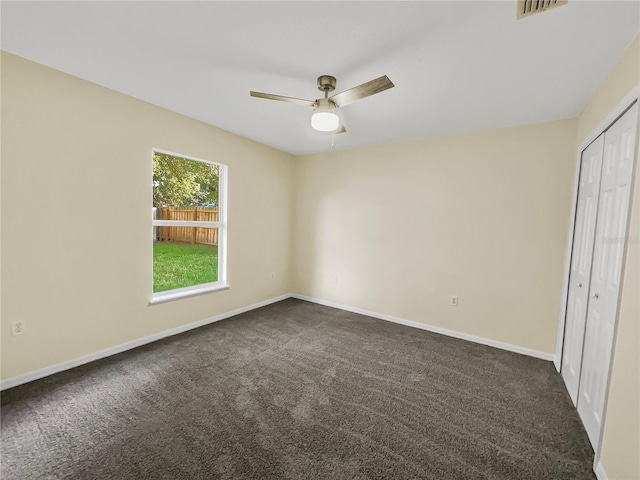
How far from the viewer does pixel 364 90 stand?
1.75 m

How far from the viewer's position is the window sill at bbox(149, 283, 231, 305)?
2.93 metres

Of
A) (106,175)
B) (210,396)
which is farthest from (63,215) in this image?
(210,396)

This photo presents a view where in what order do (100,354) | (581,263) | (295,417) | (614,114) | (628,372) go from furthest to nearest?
(100,354) → (581,263) → (295,417) → (614,114) → (628,372)

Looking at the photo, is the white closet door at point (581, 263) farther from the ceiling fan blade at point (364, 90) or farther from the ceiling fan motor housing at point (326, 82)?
the ceiling fan motor housing at point (326, 82)

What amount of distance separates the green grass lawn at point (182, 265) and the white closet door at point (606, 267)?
3.77 metres

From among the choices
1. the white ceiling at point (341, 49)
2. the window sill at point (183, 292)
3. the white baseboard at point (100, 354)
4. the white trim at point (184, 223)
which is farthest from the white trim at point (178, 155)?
the white baseboard at point (100, 354)

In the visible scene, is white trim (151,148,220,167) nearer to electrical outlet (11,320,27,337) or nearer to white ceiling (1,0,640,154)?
white ceiling (1,0,640,154)

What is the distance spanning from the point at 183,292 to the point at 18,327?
1.35m

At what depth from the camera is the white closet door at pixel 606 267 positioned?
4.96 feet

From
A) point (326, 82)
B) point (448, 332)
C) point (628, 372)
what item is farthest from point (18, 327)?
point (448, 332)

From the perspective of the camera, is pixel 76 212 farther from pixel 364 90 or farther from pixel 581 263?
pixel 581 263

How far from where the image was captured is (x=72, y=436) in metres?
1.60

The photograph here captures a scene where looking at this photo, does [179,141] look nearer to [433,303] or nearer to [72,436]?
[72,436]

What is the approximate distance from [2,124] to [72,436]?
7.15 feet
